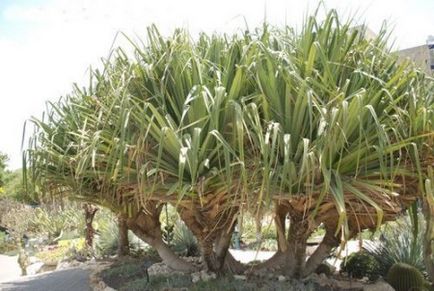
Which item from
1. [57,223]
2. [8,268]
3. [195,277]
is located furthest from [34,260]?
[195,277]

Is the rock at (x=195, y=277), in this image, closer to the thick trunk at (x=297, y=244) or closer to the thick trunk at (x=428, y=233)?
the thick trunk at (x=297, y=244)

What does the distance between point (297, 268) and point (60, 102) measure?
13.0 ft

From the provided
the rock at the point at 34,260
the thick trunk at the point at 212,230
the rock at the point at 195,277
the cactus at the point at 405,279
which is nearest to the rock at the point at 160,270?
the rock at the point at 195,277

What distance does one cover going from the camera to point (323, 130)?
15.8 feet

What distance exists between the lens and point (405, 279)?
22.7ft

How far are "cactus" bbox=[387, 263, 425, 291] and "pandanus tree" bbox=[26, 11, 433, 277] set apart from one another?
1151 mm

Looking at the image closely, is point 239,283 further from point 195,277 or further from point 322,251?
point 322,251

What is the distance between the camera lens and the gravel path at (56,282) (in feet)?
28.1

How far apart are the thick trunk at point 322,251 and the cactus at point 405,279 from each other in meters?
1.06

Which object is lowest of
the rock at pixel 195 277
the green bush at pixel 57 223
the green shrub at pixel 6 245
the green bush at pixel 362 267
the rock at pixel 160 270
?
the green bush at pixel 362 267

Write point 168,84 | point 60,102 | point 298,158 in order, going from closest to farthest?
point 298,158 < point 168,84 < point 60,102

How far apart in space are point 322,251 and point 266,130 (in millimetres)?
2366

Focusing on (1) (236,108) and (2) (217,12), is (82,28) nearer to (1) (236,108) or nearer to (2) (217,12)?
(2) (217,12)

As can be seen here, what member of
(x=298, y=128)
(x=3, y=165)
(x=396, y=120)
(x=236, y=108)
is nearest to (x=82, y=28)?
(x=236, y=108)
